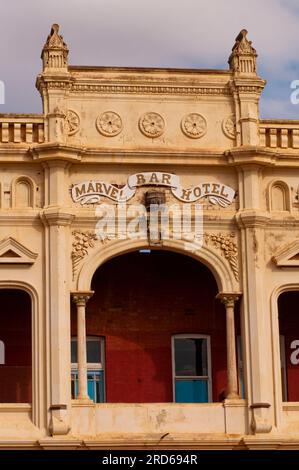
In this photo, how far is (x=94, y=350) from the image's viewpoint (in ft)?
113

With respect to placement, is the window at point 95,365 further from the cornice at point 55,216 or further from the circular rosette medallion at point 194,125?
the circular rosette medallion at point 194,125

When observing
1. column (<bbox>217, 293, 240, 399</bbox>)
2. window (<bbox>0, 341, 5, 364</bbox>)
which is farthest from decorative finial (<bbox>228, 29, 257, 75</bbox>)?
window (<bbox>0, 341, 5, 364</bbox>)

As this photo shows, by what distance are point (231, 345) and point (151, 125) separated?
5.25m

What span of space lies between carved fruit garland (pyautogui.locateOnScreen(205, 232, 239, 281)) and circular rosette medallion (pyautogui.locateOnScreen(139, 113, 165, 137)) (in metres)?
2.60

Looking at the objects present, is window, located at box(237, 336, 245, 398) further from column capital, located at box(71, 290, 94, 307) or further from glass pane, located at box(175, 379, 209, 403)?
column capital, located at box(71, 290, 94, 307)

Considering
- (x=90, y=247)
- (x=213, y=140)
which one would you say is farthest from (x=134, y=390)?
(x=213, y=140)

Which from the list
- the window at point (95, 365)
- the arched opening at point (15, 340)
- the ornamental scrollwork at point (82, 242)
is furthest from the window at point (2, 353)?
the ornamental scrollwork at point (82, 242)

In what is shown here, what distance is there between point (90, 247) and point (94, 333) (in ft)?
9.08

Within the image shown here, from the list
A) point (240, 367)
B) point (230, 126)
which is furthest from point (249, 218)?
point (240, 367)

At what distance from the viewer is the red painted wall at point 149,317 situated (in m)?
34.4

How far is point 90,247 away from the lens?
32500 mm

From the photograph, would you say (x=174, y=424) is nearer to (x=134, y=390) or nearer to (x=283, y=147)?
(x=134, y=390)

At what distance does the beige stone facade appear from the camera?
31750 mm

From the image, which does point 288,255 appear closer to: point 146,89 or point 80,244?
point 80,244
